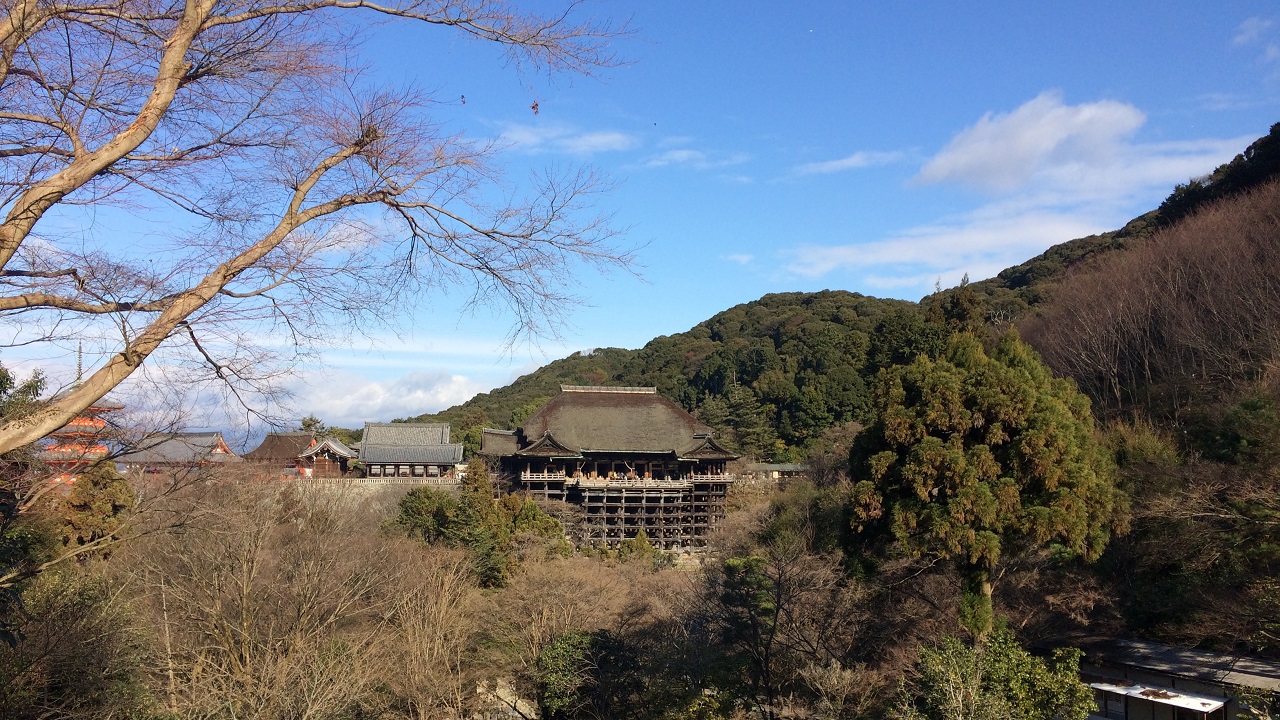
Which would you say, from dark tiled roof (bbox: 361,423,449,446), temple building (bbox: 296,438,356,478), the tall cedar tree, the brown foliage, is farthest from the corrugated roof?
Answer: temple building (bbox: 296,438,356,478)

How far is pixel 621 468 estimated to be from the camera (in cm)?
2745

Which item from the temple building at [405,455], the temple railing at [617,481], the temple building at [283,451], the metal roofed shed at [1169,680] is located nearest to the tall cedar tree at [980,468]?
the metal roofed shed at [1169,680]

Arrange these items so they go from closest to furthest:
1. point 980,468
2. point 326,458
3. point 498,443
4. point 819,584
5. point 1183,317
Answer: point 980,468
point 819,584
point 1183,317
point 498,443
point 326,458

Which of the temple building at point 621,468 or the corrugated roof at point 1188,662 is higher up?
the temple building at point 621,468

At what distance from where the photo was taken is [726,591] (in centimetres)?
1254

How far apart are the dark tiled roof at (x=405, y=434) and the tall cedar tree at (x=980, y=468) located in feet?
67.1

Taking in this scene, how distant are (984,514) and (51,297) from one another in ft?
31.8

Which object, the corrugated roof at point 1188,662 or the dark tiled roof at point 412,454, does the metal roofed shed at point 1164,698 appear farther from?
the dark tiled roof at point 412,454

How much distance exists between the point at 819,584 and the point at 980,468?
10.8 feet

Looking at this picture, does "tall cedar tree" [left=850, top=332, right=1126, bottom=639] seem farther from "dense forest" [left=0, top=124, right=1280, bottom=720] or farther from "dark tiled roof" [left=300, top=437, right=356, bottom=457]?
"dark tiled roof" [left=300, top=437, right=356, bottom=457]

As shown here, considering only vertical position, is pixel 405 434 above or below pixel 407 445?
above

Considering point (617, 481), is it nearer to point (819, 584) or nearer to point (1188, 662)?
point (819, 584)

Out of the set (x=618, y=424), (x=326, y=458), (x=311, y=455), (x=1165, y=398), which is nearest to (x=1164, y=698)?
(x=1165, y=398)

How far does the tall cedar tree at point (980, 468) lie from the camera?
1016cm
